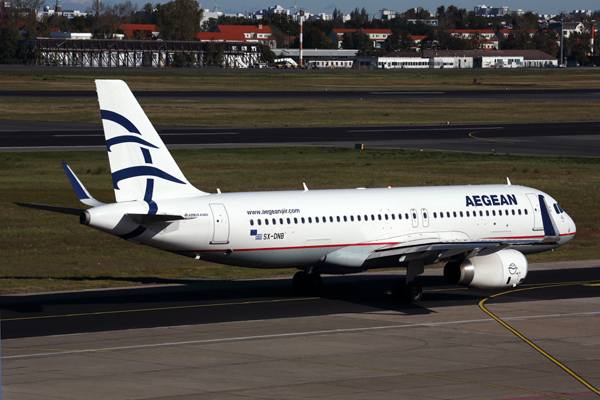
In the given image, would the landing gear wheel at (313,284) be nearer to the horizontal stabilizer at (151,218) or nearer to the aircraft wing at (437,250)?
the aircraft wing at (437,250)

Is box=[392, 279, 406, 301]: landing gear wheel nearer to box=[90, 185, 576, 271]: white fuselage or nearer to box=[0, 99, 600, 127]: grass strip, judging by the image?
box=[90, 185, 576, 271]: white fuselage

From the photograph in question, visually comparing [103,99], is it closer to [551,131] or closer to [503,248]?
[503,248]

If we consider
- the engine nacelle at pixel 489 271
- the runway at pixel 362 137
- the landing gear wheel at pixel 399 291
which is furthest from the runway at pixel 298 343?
the runway at pixel 362 137

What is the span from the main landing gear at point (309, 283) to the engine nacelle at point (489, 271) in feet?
18.8

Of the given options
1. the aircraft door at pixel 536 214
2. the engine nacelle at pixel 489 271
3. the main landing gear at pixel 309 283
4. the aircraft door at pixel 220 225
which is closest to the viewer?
the aircraft door at pixel 220 225

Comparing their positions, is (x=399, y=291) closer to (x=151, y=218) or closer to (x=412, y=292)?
(x=412, y=292)

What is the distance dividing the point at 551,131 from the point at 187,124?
47.9 m

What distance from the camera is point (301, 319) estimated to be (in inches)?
1256

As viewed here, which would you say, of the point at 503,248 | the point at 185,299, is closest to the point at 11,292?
the point at 185,299

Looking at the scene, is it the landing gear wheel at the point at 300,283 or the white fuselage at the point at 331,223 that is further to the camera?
the landing gear wheel at the point at 300,283

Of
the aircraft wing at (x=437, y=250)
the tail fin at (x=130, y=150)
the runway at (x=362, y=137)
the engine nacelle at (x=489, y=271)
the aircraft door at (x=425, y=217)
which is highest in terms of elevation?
the tail fin at (x=130, y=150)

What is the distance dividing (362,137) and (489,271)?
227 feet

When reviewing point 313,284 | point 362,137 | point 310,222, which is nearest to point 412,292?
point 313,284

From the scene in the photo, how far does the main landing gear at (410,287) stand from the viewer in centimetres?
3469
